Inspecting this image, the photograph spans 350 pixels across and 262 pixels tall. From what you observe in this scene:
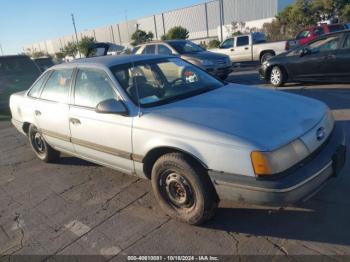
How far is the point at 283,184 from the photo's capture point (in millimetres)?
2691

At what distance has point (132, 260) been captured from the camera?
9.73 ft

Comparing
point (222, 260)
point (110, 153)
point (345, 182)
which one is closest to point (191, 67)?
point (110, 153)

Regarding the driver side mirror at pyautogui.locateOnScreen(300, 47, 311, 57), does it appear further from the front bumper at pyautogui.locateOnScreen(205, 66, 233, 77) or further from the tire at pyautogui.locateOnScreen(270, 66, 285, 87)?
the front bumper at pyautogui.locateOnScreen(205, 66, 233, 77)

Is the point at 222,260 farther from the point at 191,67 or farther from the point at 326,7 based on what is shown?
the point at 326,7

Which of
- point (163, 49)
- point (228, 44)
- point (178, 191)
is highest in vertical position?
point (163, 49)

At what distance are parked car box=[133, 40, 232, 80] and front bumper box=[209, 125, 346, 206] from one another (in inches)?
311

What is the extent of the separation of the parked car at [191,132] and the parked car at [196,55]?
6390mm

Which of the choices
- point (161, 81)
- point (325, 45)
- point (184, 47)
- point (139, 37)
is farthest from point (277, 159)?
point (139, 37)

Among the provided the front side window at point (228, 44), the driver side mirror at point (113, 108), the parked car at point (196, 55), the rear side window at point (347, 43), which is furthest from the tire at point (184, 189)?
the front side window at point (228, 44)

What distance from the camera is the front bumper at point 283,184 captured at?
2703 millimetres

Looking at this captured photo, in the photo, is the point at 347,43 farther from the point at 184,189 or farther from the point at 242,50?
the point at 242,50

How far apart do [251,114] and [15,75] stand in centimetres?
869

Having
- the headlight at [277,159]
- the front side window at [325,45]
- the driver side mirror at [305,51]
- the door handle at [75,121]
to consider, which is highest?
the front side window at [325,45]

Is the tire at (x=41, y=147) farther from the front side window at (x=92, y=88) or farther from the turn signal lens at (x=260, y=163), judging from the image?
the turn signal lens at (x=260, y=163)
